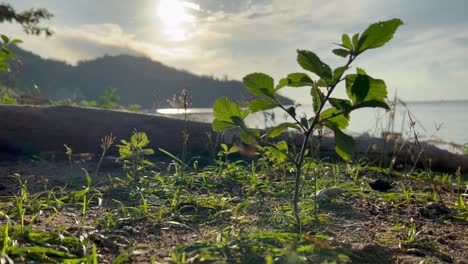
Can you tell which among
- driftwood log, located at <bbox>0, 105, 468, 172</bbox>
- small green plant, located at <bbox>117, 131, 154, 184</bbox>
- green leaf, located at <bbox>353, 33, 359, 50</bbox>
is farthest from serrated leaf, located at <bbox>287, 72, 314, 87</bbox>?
driftwood log, located at <bbox>0, 105, 468, 172</bbox>

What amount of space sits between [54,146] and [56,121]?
10.7 inches

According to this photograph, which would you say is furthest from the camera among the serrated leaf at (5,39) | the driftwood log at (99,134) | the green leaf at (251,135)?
the driftwood log at (99,134)

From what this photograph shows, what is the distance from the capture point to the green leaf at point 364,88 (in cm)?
138

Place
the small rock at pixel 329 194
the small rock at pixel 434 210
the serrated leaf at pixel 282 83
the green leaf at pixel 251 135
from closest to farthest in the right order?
the serrated leaf at pixel 282 83
the green leaf at pixel 251 135
the small rock at pixel 434 210
the small rock at pixel 329 194

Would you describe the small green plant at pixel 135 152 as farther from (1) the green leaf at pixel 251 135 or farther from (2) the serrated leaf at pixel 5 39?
(2) the serrated leaf at pixel 5 39

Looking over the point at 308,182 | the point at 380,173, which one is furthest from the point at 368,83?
the point at 380,173

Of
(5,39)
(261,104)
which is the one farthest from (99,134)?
(261,104)

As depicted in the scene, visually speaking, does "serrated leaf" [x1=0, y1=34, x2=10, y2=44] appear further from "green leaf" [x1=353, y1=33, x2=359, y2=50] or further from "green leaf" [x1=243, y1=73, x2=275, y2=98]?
"green leaf" [x1=353, y1=33, x2=359, y2=50]

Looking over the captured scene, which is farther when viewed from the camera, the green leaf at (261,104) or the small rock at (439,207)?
the small rock at (439,207)

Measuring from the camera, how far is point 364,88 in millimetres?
1376

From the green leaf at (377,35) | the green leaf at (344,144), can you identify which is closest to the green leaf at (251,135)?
the green leaf at (344,144)

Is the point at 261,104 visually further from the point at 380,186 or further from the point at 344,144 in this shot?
the point at 380,186

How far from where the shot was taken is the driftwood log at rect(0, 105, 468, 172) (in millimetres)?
3838

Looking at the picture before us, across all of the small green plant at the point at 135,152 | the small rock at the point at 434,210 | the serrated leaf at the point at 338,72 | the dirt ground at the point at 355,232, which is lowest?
the dirt ground at the point at 355,232
